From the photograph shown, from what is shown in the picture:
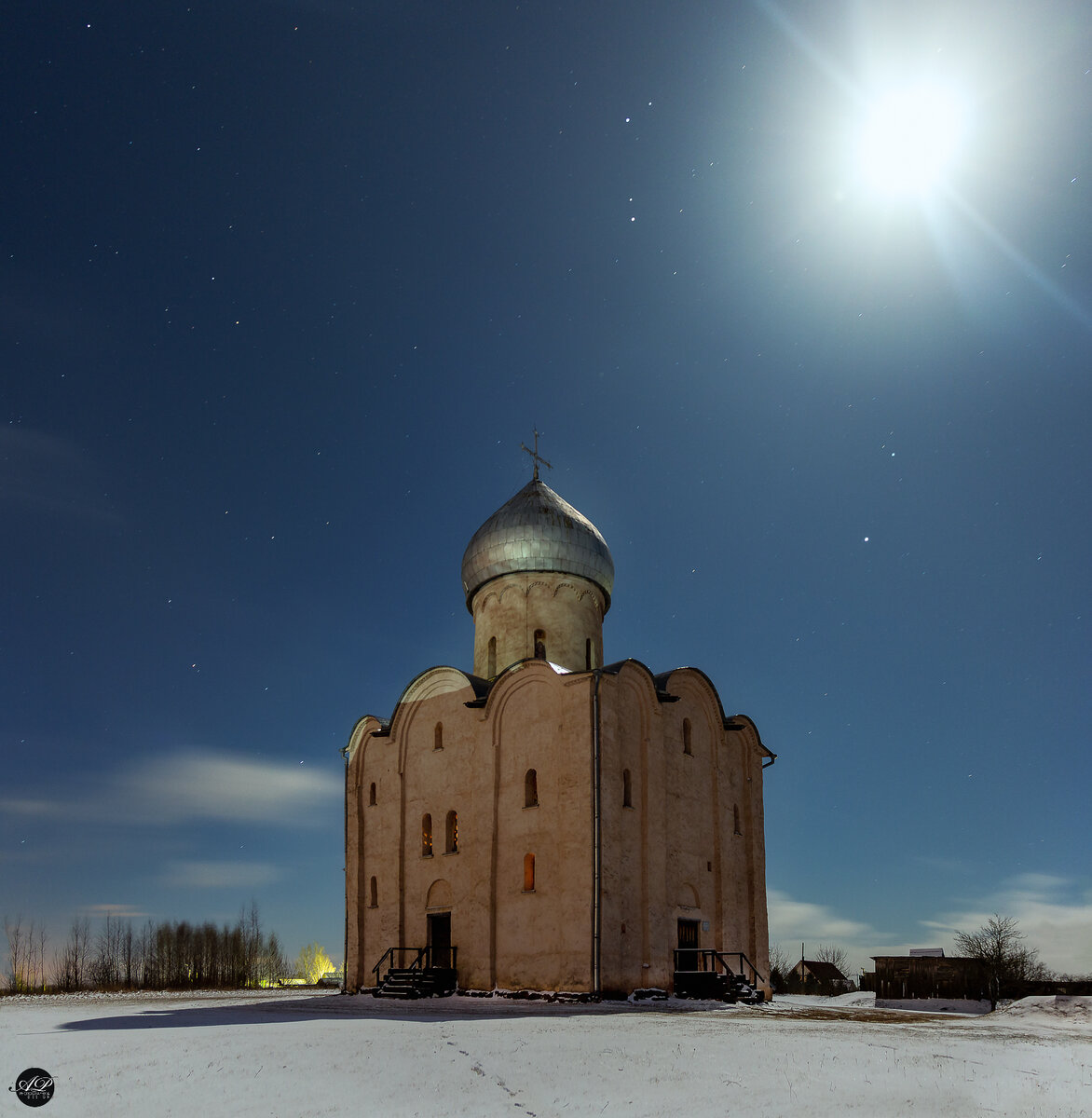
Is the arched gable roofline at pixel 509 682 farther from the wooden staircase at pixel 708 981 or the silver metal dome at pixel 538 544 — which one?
the wooden staircase at pixel 708 981

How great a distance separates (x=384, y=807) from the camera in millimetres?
26688

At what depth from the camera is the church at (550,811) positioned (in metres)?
21.1

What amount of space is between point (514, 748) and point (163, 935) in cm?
3228

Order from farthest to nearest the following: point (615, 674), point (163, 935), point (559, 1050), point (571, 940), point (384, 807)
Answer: point (163, 935), point (384, 807), point (615, 674), point (571, 940), point (559, 1050)

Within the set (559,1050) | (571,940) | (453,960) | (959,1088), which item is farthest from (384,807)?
(959,1088)

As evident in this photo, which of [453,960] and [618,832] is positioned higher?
[618,832]

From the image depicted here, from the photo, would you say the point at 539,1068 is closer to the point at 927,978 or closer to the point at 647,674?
the point at 647,674

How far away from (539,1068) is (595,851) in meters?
10.9

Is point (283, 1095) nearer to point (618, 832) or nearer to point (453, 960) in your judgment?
point (618, 832)

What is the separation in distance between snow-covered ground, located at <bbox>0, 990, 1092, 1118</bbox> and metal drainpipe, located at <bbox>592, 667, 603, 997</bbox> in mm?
4983

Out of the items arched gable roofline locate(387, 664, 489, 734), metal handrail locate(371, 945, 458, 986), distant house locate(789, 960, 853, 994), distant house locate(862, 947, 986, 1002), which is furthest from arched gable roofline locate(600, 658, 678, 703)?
distant house locate(789, 960, 853, 994)

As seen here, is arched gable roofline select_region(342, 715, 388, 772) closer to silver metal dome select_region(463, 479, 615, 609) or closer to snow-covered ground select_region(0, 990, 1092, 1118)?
silver metal dome select_region(463, 479, 615, 609)

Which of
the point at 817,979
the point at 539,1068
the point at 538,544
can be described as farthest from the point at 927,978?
the point at 539,1068

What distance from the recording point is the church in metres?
21.1
